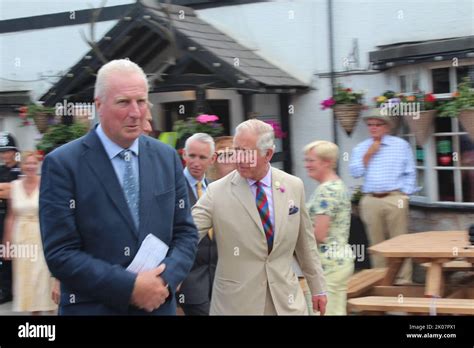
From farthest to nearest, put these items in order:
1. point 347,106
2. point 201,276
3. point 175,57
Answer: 1. point 175,57
2. point 347,106
3. point 201,276

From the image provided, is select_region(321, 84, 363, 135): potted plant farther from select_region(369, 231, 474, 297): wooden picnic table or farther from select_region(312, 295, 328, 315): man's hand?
select_region(312, 295, 328, 315): man's hand

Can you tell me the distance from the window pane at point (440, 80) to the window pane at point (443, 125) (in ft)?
0.89

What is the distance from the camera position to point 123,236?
7.71 ft

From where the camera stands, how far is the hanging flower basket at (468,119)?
5418 mm

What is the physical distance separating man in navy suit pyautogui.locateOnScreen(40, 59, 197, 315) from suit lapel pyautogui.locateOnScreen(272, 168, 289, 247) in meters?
0.67

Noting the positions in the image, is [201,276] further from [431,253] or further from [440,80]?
[440,80]

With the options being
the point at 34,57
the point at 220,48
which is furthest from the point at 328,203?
the point at 34,57

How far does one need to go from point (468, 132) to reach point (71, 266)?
3.93 meters

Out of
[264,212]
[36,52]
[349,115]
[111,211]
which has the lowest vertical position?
[264,212]

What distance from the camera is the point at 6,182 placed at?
590 cm

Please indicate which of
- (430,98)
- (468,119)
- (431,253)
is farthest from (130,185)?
(430,98)

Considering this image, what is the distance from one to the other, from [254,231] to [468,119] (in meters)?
2.92

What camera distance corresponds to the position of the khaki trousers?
5656mm
